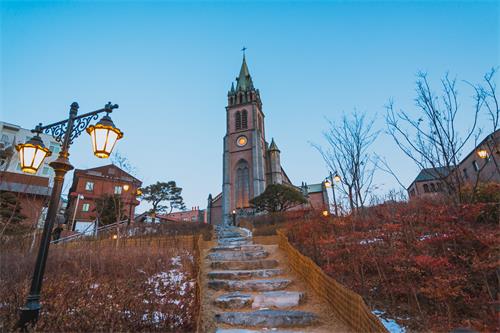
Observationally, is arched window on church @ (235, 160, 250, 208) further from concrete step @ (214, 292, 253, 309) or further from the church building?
concrete step @ (214, 292, 253, 309)

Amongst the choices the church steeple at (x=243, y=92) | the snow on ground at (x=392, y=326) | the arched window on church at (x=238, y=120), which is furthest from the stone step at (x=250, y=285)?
the church steeple at (x=243, y=92)

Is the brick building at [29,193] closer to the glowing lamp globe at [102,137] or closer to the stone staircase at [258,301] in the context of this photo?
the glowing lamp globe at [102,137]

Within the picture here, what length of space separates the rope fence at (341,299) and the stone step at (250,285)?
1.74ft

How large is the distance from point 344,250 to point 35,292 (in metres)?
5.25

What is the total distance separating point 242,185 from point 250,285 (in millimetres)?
25790

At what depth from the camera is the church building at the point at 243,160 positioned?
29.2 metres

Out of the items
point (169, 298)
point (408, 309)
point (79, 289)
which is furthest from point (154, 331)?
point (408, 309)

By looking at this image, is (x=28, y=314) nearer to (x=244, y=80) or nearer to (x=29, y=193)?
(x=29, y=193)

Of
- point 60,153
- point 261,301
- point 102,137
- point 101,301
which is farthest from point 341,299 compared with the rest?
point 60,153

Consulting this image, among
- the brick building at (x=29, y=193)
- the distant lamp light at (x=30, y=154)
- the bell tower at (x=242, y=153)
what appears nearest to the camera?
the distant lamp light at (x=30, y=154)

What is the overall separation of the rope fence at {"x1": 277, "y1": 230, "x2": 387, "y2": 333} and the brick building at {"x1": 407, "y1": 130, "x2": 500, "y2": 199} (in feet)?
13.3

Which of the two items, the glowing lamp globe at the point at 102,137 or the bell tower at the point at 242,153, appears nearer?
the glowing lamp globe at the point at 102,137

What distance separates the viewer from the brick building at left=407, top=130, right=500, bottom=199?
573cm

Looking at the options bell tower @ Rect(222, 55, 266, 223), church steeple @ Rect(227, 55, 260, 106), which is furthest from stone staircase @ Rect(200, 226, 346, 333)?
church steeple @ Rect(227, 55, 260, 106)
